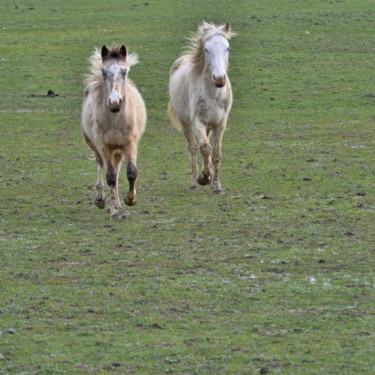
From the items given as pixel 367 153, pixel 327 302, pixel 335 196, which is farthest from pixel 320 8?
pixel 327 302

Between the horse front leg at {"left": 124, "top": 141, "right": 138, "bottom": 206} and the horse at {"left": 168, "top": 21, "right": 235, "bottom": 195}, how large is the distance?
1.17 m

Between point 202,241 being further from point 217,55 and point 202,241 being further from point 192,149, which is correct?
point 192,149

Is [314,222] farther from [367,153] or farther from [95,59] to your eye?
[367,153]

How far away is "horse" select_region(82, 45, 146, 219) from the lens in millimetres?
10039

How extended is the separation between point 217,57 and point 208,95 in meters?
0.61

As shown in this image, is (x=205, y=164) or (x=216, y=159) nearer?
(x=205, y=164)

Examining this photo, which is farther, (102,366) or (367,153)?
(367,153)

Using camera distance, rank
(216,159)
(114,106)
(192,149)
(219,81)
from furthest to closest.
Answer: (192,149) < (216,159) < (219,81) < (114,106)

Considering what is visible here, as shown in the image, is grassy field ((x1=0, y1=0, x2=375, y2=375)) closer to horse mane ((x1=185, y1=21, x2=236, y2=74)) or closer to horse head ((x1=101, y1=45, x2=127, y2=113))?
horse head ((x1=101, y1=45, x2=127, y2=113))

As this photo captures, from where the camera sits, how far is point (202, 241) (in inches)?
368

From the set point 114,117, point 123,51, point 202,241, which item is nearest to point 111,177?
point 114,117

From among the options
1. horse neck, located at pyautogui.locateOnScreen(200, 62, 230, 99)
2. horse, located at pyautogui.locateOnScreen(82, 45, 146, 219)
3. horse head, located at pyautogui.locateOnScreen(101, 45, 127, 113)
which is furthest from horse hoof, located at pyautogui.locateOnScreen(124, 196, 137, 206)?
horse neck, located at pyautogui.locateOnScreen(200, 62, 230, 99)

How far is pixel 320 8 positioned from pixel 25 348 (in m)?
26.4

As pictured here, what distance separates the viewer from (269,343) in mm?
6262
